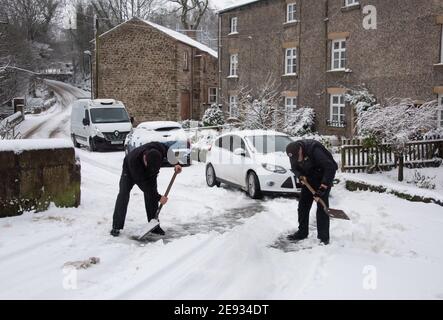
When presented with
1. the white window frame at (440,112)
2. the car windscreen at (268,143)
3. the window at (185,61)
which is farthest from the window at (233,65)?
the car windscreen at (268,143)

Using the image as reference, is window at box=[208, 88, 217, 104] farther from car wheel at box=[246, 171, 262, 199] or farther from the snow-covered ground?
the snow-covered ground

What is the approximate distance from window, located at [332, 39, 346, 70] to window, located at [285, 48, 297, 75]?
3.01m

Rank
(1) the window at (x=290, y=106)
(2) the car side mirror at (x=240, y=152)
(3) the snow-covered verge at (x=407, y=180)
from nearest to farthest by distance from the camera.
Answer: (3) the snow-covered verge at (x=407, y=180) < (2) the car side mirror at (x=240, y=152) < (1) the window at (x=290, y=106)

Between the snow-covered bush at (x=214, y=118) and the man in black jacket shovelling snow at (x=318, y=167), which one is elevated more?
the snow-covered bush at (x=214, y=118)

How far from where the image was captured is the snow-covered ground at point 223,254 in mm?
5215

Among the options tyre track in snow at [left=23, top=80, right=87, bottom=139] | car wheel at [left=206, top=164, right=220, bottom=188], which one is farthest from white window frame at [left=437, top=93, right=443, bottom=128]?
tyre track in snow at [left=23, top=80, right=87, bottom=139]

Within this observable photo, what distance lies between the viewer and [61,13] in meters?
76.5

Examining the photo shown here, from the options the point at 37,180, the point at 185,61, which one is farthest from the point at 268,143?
the point at 185,61

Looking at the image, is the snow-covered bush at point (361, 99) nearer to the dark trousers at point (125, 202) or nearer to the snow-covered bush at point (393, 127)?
the snow-covered bush at point (393, 127)

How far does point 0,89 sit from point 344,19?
24.1m

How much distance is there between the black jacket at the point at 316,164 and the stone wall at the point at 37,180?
13.6 feet

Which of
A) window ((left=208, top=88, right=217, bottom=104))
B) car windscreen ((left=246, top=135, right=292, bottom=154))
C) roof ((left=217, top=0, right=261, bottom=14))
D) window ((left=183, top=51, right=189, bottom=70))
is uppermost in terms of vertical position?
roof ((left=217, top=0, right=261, bottom=14))

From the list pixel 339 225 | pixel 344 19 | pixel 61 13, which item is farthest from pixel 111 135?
pixel 61 13

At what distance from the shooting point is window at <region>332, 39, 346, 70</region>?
23.5 meters
